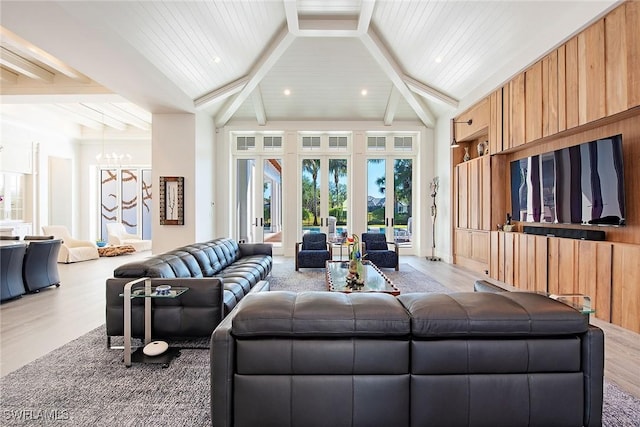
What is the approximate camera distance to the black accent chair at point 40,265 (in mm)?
4758

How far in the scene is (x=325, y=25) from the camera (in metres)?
5.81

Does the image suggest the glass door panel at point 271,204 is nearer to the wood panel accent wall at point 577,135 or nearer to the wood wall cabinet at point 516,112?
the wood panel accent wall at point 577,135

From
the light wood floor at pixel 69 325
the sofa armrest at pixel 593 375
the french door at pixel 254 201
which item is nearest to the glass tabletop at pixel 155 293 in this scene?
the light wood floor at pixel 69 325

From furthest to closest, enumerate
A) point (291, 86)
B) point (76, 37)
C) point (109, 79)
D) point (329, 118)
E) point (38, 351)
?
point (329, 118), point (291, 86), point (109, 79), point (76, 37), point (38, 351)

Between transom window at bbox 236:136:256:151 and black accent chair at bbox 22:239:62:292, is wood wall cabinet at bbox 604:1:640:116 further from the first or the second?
black accent chair at bbox 22:239:62:292

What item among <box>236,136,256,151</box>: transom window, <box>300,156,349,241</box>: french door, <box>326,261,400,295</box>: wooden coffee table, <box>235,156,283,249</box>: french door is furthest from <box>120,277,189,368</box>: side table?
<box>236,136,256,151</box>: transom window

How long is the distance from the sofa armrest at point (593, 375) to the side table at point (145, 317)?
8.87 ft

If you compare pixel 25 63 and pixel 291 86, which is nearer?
pixel 25 63

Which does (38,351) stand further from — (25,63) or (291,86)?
(291,86)

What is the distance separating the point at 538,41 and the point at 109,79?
21.4 feet

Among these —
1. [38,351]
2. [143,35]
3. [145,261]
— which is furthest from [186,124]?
→ [38,351]

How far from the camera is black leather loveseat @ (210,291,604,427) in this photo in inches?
60.4

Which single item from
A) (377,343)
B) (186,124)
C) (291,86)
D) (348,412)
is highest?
(291,86)

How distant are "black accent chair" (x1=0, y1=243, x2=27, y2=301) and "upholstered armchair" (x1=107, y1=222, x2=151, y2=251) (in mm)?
4843
